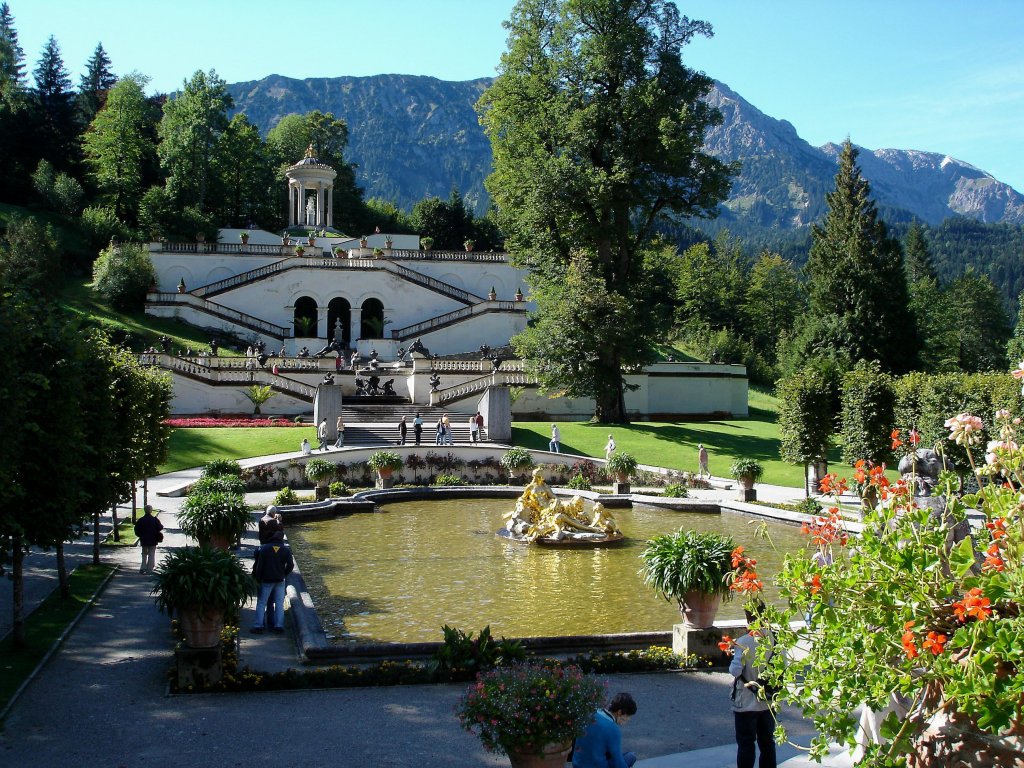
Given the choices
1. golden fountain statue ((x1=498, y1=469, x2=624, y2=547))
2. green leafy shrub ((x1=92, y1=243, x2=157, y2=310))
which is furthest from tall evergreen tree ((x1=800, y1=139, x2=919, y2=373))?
green leafy shrub ((x1=92, y1=243, x2=157, y2=310))

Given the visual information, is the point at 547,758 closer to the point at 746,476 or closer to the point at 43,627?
the point at 43,627

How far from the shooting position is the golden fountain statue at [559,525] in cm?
1983

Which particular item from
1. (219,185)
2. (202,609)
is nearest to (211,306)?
(219,185)

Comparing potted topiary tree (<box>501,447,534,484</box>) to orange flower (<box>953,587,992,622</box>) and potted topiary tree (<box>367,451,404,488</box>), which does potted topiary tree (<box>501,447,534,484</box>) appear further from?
orange flower (<box>953,587,992,622</box>)

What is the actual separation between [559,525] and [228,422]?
20.3 meters

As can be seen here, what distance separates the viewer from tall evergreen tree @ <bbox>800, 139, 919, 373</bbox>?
50.2m

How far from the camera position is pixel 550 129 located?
3875 cm

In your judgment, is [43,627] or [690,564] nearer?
[690,564]

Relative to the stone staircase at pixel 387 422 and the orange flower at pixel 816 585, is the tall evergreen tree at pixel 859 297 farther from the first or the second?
the orange flower at pixel 816 585

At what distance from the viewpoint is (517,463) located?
2922cm

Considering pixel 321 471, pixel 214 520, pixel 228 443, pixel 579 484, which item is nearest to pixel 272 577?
pixel 214 520

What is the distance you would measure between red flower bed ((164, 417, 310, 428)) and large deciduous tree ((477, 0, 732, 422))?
1028cm

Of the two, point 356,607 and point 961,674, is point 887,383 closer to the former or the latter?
point 356,607

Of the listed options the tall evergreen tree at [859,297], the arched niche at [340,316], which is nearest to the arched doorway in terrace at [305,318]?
the arched niche at [340,316]
